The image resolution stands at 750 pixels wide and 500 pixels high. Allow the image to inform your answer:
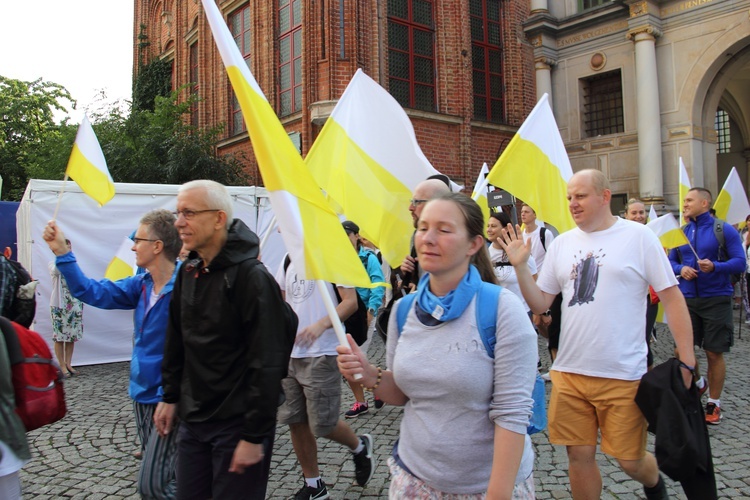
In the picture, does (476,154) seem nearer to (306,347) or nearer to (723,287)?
(723,287)

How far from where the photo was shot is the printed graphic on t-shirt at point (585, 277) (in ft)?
10.3

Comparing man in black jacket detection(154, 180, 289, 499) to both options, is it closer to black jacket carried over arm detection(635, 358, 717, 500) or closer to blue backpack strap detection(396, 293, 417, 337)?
blue backpack strap detection(396, 293, 417, 337)

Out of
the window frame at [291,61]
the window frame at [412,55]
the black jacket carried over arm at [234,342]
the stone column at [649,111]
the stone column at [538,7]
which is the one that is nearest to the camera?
the black jacket carried over arm at [234,342]

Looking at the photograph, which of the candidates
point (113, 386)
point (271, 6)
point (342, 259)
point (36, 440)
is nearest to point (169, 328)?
point (342, 259)

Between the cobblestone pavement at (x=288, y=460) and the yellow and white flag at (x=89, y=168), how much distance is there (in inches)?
80.8

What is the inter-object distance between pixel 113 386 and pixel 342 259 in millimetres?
5996

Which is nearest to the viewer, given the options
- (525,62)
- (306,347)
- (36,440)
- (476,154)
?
(306,347)

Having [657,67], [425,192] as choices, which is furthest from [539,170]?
[657,67]

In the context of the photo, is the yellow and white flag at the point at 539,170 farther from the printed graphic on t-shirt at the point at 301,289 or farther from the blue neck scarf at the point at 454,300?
the blue neck scarf at the point at 454,300

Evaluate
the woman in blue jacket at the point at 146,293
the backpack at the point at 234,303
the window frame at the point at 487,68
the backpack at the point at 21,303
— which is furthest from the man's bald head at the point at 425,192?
the window frame at the point at 487,68

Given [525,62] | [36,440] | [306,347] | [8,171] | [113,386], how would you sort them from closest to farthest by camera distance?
1. [306,347]
2. [36,440]
3. [113,386]
4. [525,62]
5. [8,171]

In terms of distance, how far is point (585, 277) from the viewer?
3.18 metres

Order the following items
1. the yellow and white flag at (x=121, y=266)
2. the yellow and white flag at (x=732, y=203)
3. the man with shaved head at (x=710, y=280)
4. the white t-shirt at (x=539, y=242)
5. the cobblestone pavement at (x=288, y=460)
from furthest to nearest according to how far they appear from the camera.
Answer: the yellow and white flag at (x=732, y=203) < the white t-shirt at (x=539, y=242) < the yellow and white flag at (x=121, y=266) < the man with shaved head at (x=710, y=280) < the cobblestone pavement at (x=288, y=460)

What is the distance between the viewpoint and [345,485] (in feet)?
13.1
